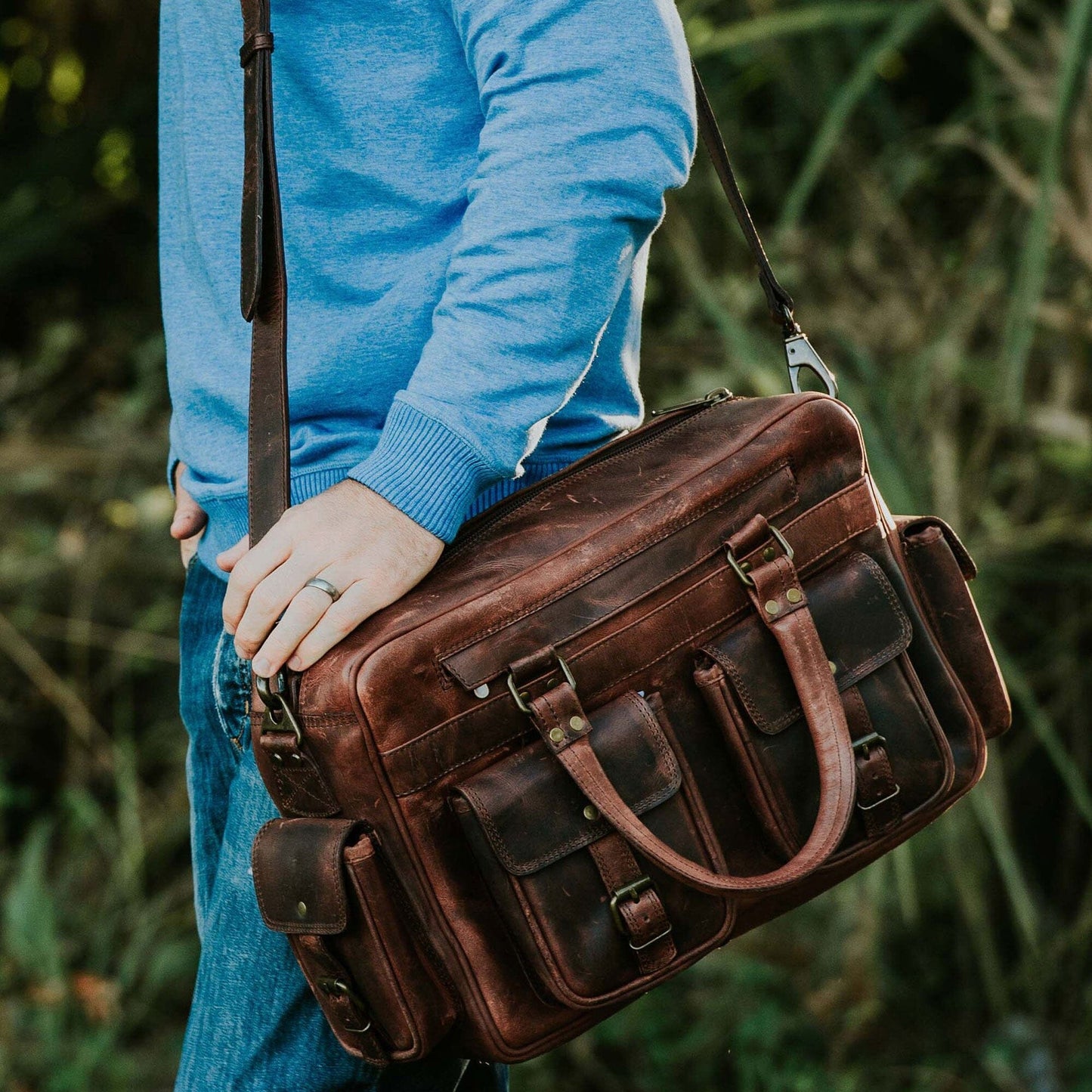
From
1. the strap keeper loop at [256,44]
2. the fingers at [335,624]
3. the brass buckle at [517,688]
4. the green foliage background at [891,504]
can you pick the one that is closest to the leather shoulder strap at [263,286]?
the strap keeper loop at [256,44]

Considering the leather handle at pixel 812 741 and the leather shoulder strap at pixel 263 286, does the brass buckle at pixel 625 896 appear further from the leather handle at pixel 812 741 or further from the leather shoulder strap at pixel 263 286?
the leather shoulder strap at pixel 263 286

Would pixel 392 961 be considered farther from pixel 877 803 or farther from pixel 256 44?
pixel 256 44

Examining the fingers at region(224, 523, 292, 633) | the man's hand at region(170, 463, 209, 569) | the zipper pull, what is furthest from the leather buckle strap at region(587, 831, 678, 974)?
the man's hand at region(170, 463, 209, 569)

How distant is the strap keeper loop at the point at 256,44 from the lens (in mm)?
990

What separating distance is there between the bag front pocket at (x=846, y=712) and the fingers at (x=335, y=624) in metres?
0.31

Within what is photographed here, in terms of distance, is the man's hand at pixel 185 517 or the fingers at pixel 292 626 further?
the man's hand at pixel 185 517

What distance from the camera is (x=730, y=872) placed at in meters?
1.08

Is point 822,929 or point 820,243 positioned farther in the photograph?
point 820,243

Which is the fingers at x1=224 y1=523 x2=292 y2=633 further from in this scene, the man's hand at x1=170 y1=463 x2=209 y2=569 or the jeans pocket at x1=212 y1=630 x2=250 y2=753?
the man's hand at x1=170 y1=463 x2=209 y2=569

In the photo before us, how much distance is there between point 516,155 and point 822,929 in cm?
201

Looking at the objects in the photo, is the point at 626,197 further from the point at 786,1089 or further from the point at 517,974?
the point at 786,1089

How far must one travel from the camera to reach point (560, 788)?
0.99 meters

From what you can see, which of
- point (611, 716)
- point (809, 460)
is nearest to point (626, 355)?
point (809, 460)

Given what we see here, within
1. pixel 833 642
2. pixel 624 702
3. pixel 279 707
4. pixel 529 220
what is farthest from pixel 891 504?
pixel 279 707
